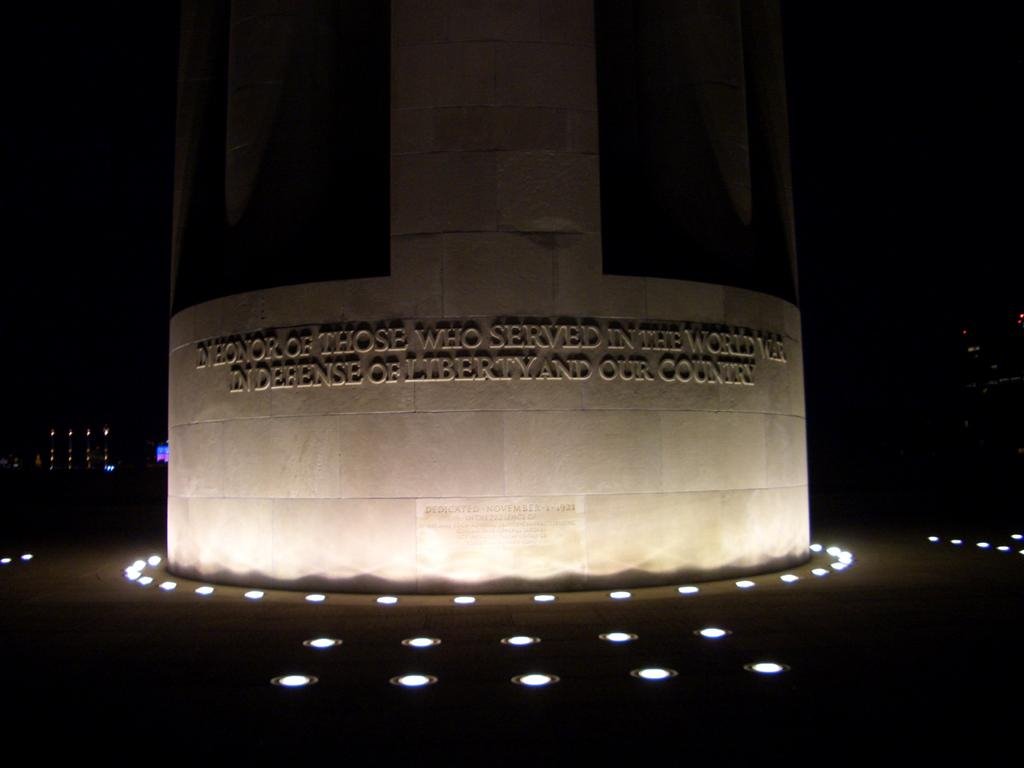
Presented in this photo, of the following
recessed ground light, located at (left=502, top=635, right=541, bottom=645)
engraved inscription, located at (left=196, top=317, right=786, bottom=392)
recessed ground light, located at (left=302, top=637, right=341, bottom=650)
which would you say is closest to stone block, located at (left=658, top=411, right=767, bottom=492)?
engraved inscription, located at (left=196, top=317, right=786, bottom=392)

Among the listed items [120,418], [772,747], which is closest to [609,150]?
[772,747]

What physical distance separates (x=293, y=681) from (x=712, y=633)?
389 centimetres

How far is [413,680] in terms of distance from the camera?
6781 mm

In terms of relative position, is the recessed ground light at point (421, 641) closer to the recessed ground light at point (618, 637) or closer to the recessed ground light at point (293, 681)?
the recessed ground light at point (293, 681)

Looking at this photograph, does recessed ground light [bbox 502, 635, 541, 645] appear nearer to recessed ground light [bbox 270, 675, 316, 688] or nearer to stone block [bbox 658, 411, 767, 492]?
recessed ground light [bbox 270, 675, 316, 688]

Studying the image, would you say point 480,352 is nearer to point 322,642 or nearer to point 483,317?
point 483,317

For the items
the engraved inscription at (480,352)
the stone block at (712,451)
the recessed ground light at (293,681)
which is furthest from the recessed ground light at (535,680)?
the stone block at (712,451)

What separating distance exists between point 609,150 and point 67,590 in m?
9.37

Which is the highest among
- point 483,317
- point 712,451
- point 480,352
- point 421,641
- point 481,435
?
point 483,317

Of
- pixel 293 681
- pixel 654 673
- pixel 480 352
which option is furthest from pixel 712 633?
pixel 480 352

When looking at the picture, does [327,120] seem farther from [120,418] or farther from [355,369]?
[120,418]

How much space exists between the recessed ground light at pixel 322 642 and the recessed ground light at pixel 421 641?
63 cm

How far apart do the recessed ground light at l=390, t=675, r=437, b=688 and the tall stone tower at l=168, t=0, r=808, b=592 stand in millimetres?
4100

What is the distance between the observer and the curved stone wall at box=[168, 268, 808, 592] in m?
11.1
